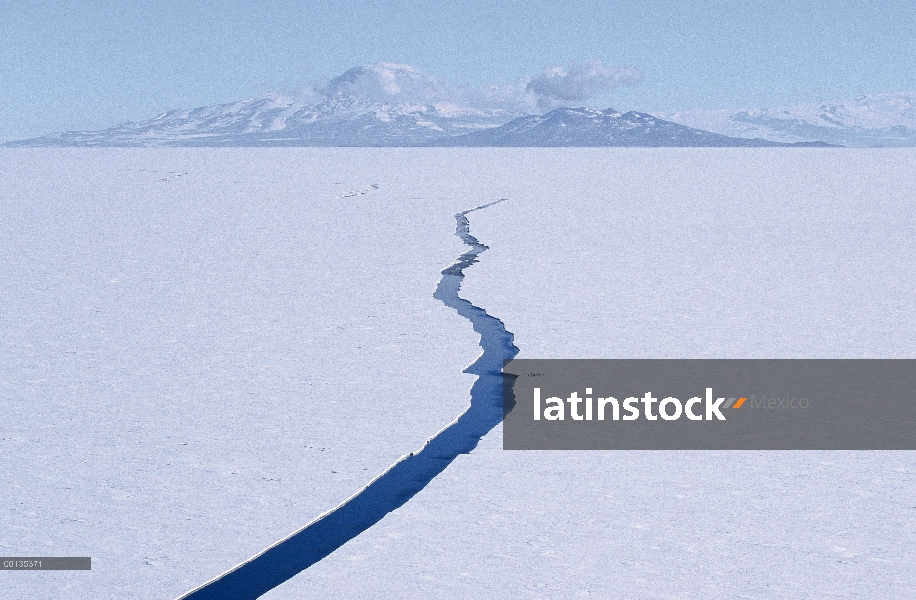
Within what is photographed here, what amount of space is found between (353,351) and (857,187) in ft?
66.1

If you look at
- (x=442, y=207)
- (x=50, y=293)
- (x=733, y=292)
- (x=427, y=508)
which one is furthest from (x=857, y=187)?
(x=427, y=508)

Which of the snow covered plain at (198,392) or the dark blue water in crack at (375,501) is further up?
the snow covered plain at (198,392)

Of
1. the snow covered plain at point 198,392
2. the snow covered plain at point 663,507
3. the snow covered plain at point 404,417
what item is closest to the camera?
the snow covered plain at point 663,507

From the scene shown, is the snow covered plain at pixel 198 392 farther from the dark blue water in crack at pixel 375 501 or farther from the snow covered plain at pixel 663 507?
the snow covered plain at pixel 663 507

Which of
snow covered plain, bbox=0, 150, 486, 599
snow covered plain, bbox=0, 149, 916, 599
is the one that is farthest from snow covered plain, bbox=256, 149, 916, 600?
snow covered plain, bbox=0, 150, 486, 599

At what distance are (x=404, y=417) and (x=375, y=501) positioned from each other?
3.09 feet

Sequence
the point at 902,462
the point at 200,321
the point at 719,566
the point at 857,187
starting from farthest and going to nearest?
the point at 857,187 < the point at 200,321 < the point at 902,462 < the point at 719,566

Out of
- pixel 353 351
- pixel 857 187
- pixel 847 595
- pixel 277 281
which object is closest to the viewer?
pixel 847 595

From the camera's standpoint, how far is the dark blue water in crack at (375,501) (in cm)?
285

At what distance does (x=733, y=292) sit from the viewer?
24.4ft

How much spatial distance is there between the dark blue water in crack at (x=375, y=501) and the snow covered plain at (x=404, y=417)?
0.06 meters

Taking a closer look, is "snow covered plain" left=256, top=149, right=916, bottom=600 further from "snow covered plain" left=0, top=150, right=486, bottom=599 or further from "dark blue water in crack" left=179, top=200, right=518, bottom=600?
"snow covered plain" left=0, top=150, right=486, bottom=599

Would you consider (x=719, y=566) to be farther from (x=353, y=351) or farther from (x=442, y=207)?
(x=442, y=207)

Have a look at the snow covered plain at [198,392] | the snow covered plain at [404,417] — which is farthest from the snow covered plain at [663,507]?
the snow covered plain at [198,392]
